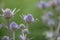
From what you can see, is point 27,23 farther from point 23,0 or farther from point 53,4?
point 23,0

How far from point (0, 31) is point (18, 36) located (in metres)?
0.05

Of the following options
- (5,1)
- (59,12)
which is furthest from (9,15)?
(5,1)

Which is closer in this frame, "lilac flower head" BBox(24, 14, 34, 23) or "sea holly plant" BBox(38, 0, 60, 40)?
"lilac flower head" BBox(24, 14, 34, 23)

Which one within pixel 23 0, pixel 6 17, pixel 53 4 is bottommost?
pixel 6 17

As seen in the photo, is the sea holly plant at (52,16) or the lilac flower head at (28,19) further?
the sea holly plant at (52,16)

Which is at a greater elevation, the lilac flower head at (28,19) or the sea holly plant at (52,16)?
the sea holly plant at (52,16)

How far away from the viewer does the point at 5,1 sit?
1.78 meters

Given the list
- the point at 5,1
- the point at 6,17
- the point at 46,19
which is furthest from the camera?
the point at 5,1

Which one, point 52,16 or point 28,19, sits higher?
point 52,16

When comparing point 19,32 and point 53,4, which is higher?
point 53,4

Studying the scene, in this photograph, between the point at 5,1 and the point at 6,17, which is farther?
the point at 5,1

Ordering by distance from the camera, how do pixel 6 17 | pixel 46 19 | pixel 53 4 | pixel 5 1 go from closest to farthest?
pixel 6 17, pixel 53 4, pixel 46 19, pixel 5 1

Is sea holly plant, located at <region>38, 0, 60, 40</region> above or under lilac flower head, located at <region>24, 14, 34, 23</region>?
above

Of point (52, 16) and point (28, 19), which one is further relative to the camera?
point (52, 16)
